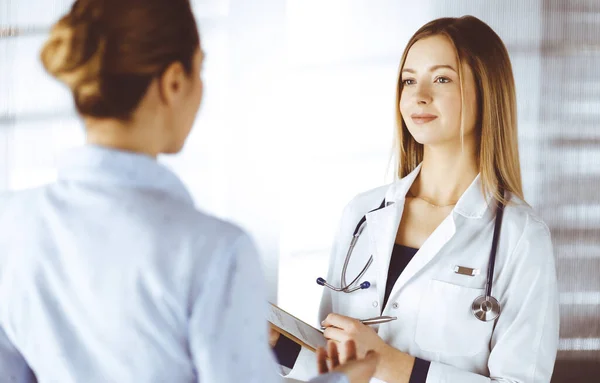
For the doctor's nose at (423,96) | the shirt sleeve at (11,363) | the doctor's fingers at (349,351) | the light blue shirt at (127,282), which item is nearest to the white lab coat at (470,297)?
the doctor's nose at (423,96)

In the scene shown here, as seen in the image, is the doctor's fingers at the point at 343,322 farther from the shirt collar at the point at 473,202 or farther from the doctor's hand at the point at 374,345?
the shirt collar at the point at 473,202

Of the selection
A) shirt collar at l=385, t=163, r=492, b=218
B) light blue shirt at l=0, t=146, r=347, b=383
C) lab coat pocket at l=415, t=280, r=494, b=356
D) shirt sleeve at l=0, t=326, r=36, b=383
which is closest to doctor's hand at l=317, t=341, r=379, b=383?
light blue shirt at l=0, t=146, r=347, b=383

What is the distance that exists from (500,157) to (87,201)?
3.90 feet

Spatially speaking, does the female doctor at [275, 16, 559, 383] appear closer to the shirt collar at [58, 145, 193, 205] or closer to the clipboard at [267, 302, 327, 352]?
the clipboard at [267, 302, 327, 352]

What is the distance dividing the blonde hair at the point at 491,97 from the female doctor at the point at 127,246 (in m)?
1.02

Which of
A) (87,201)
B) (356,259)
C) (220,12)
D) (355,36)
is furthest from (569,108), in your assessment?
(87,201)

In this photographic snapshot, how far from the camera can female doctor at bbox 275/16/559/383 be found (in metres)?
1.44

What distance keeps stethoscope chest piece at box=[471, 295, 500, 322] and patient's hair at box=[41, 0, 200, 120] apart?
3.37 ft

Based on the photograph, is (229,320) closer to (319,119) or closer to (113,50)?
(113,50)

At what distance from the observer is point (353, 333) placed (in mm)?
1363

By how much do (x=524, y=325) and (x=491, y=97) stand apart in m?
0.59

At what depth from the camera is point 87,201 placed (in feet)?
2.39

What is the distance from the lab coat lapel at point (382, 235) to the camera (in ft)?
5.30

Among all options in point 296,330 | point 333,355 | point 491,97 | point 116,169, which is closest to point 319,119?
point 491,97
